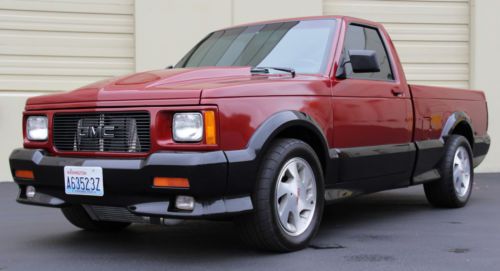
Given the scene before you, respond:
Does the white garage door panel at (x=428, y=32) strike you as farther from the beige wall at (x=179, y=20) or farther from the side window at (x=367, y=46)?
the side window at (x=367, y=46)

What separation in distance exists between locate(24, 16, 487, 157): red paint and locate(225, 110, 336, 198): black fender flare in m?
0.04

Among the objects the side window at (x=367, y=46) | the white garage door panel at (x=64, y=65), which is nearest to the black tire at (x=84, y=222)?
the side window at (x=367, y=46)

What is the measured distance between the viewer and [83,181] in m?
4.02

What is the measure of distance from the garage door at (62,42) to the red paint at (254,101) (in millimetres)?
4797

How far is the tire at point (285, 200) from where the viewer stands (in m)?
3.98

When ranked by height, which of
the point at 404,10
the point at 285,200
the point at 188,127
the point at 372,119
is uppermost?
the point at 404,10

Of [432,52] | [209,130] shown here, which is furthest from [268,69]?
[432,52]

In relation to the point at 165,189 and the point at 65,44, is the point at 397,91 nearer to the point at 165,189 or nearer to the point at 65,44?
the point at 165,189

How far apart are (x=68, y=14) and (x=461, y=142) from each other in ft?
18.7

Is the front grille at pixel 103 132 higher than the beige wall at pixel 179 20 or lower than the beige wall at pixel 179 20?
lower

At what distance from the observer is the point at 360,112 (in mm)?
4949

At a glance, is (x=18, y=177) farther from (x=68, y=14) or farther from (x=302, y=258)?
(x=68, y=14)

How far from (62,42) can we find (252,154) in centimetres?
616

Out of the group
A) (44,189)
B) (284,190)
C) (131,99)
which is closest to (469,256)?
(284,190)
